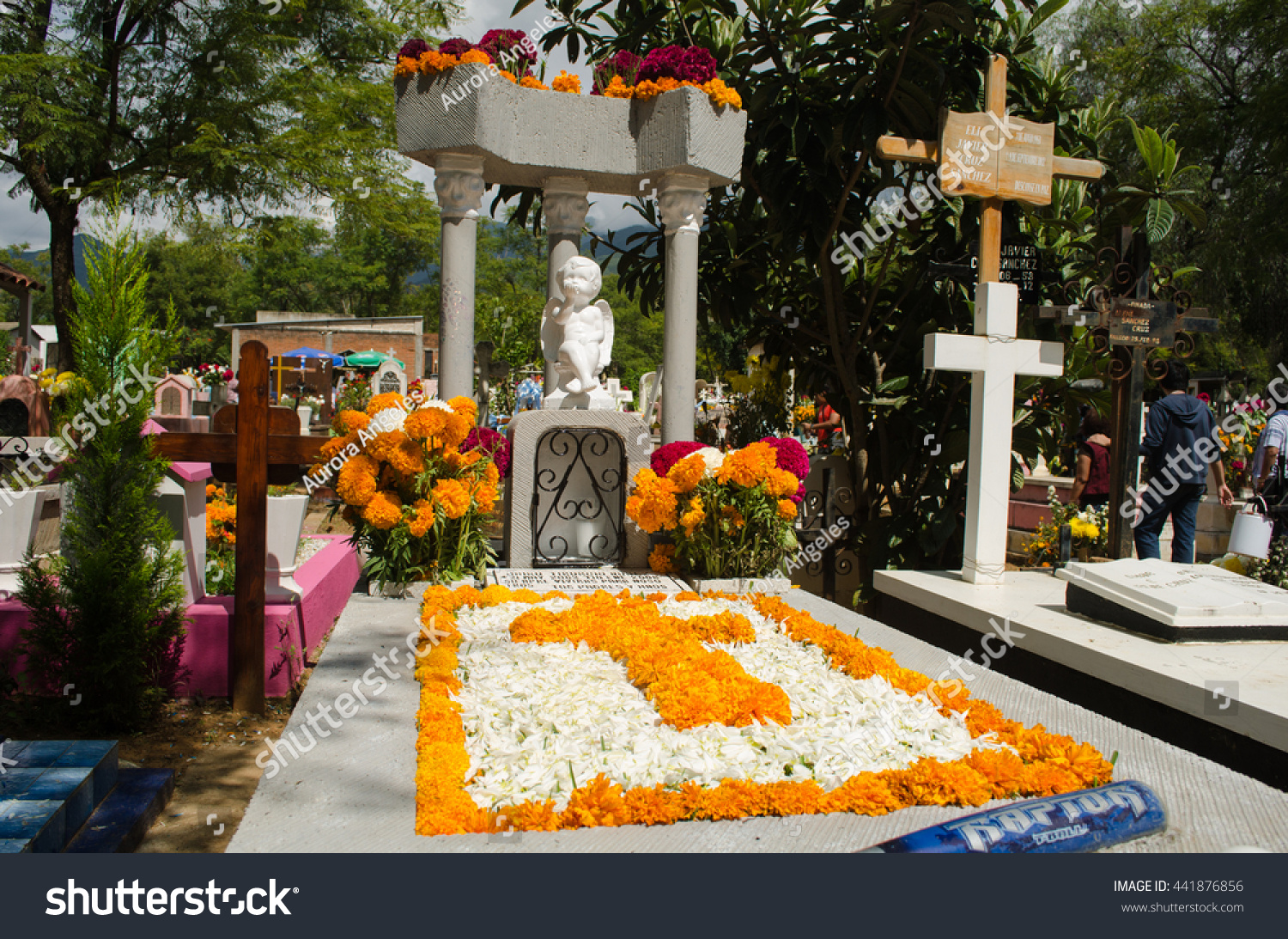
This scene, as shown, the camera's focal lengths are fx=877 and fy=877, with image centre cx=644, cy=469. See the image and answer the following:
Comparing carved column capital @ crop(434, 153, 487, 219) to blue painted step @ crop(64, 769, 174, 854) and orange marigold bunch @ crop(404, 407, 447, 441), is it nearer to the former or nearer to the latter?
orange marigold bunch @ crop(404, 407, 447, 441)

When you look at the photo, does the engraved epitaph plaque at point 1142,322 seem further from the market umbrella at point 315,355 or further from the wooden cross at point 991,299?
the market umbrella at point 315,355

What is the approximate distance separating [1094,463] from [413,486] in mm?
6381

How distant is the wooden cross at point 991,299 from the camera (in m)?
5.04

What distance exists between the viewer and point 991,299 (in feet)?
16.6

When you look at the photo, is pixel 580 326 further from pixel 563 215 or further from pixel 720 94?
pixel 720 94

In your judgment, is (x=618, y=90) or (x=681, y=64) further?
(x=618, y=90)

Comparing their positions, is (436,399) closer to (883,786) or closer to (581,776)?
(581,776)

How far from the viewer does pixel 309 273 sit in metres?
56.8

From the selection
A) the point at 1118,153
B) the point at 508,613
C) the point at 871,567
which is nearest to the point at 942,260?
the point at 871,567

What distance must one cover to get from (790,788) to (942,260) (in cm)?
543

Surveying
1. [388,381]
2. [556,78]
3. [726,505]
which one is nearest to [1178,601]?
[726,505]

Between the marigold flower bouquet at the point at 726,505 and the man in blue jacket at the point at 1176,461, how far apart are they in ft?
8.35

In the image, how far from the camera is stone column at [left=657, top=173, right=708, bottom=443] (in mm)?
6297

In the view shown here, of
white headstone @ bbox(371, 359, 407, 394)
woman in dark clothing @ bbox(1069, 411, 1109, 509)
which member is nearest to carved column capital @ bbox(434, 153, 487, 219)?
woman in dark clothing @ bbox(1069, 411, 1109, 509)
